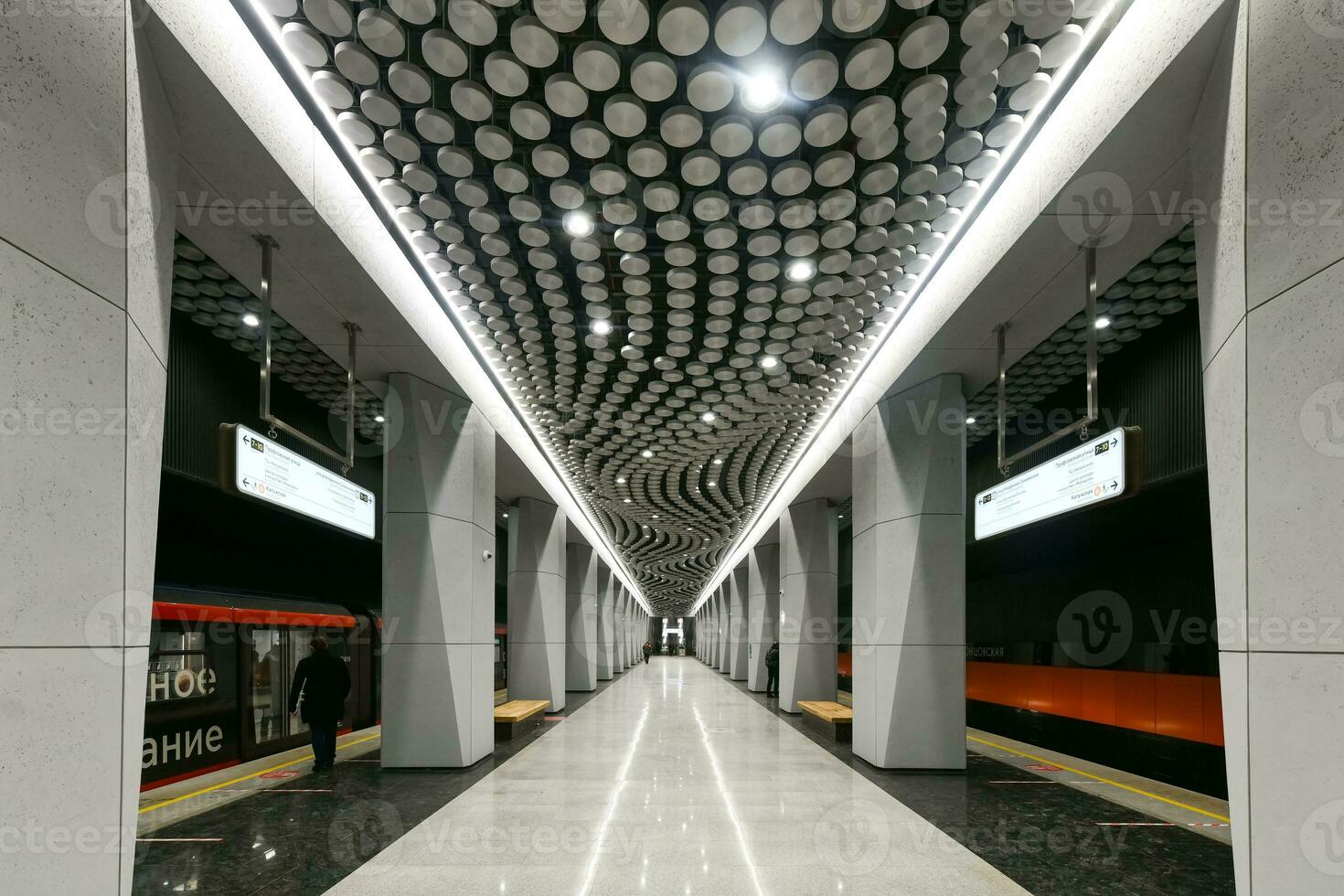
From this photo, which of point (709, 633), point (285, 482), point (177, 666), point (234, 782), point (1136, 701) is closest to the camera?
point (285, 482)

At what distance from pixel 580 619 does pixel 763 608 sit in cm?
513

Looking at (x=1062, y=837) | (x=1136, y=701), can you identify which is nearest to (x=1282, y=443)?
(x=1062, y=837)

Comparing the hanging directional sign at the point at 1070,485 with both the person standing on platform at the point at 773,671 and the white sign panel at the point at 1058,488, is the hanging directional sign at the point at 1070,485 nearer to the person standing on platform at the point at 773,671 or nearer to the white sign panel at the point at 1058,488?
the white sign panel at the point at 1058,488

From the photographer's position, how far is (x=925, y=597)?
7.87 metres

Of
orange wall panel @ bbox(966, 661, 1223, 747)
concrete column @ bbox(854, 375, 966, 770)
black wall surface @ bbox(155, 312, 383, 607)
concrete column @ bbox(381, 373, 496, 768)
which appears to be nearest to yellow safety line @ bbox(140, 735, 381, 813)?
concrete column @ bbox(381, 373, 496, 768)

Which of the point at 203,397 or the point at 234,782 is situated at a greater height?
the point at 203,397

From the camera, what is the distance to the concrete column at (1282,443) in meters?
2.42

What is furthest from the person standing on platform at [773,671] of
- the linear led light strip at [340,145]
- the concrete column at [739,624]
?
the linear led light strip at [340,145]

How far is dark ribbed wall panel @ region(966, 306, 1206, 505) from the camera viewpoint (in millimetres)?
6504

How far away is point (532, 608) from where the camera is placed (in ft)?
50.3

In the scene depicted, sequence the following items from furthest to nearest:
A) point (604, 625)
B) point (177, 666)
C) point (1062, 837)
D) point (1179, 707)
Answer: point (604, 625) → point (1179, 707) → point (177, 666) → point (1062, 837)

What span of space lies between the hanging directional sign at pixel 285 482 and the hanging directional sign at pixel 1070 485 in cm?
536

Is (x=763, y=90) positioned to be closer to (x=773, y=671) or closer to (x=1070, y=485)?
(x=1070, y=485)

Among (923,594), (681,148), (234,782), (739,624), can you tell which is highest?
(681,148)
